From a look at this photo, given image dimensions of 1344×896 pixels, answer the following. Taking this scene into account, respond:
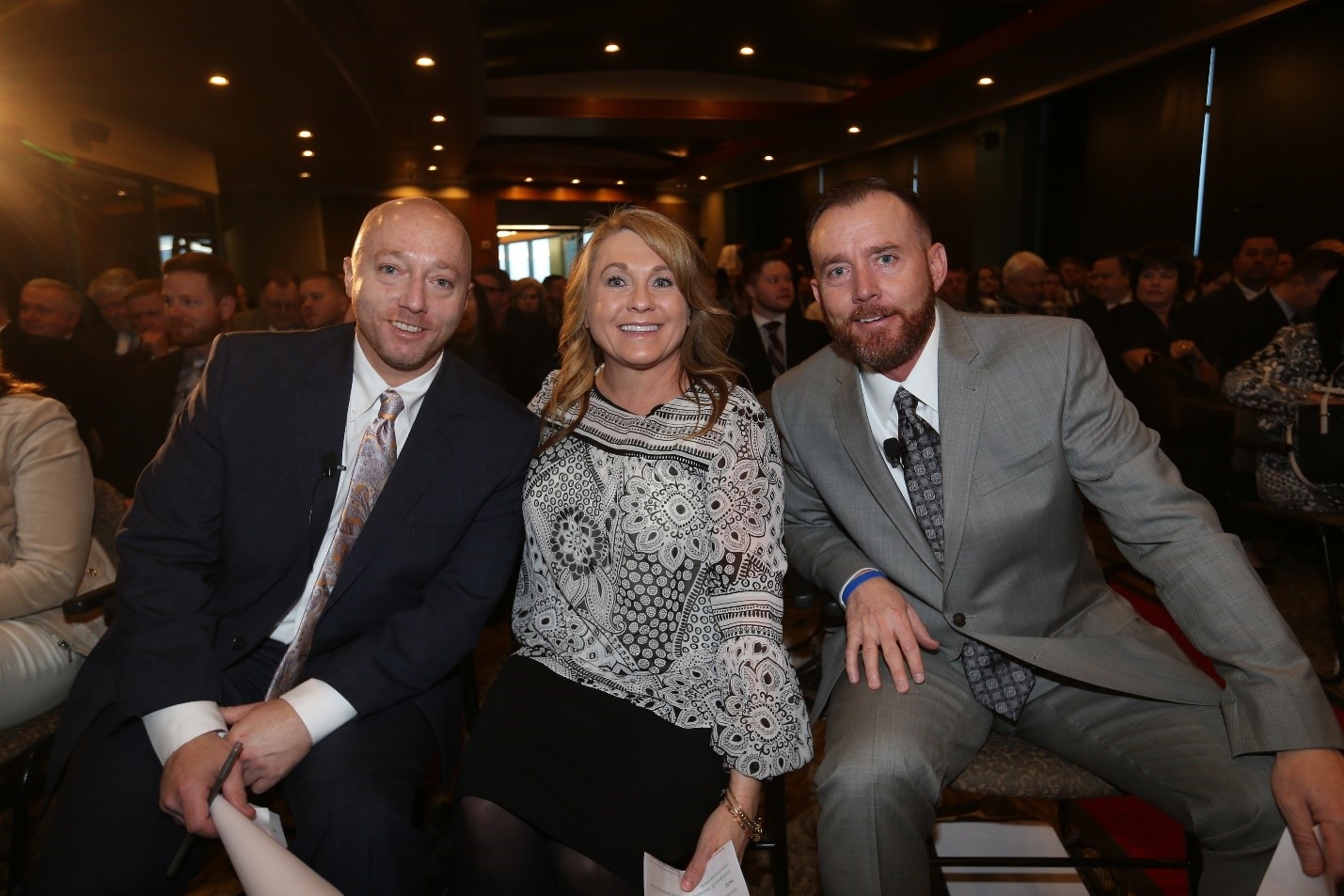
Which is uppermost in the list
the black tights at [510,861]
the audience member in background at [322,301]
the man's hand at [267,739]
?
the audience member in background at [322,301]

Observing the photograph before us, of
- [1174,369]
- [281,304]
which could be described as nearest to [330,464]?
[1174,369]

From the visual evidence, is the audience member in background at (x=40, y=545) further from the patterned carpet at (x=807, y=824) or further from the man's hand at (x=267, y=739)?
the man's hand at (x=267, y=739)

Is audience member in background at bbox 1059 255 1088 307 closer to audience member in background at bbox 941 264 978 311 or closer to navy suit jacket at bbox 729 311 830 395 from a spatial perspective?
audience member in background at bbox 941 264 978 311

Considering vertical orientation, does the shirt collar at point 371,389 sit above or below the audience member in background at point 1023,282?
below

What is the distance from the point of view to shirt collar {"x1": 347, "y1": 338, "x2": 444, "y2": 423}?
1830mm

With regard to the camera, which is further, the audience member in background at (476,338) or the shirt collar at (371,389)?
the audience member in background at (476,338)

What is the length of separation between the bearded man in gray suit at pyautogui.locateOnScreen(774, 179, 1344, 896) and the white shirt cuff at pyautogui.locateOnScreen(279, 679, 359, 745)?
0.91m

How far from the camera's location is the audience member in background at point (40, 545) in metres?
1.82

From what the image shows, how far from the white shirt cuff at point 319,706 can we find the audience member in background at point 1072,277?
844 centimetres

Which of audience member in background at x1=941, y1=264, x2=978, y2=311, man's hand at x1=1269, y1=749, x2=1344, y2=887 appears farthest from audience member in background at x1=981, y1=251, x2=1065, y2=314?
man's hand at x1=1269, y1=749, x2=1344, y2=887

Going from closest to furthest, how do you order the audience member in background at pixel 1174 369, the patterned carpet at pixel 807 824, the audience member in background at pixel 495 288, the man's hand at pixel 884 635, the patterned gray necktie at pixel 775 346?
the man's hand at pixel 884 635, the patterned carpet at pixel 807 824, the audience member in background at pixel 1174 369, the patterned gray necktie at pixel 775 346, the audience member in background at pixel 495 288

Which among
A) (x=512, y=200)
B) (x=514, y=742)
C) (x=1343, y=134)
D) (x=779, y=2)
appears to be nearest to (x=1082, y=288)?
(x=1343, y=134)

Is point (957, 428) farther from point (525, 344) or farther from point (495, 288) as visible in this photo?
point (495, 288)

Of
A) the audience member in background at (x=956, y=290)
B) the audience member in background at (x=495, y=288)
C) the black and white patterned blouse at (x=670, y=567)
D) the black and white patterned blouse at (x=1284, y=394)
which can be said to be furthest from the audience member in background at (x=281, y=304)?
the black and white patterned blouse at (x=1284, y=394)
